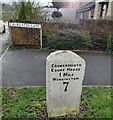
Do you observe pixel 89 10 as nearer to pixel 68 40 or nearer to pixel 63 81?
pixel 68 40

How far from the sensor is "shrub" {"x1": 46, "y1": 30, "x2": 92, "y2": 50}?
25.1 ft

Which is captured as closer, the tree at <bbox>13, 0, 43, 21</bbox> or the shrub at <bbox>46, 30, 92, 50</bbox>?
the shrub at <bbox>46, 30, 92, 50</bbox>

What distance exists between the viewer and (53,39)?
7750 mm

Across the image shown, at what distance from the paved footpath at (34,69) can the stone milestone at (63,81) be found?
1.50m

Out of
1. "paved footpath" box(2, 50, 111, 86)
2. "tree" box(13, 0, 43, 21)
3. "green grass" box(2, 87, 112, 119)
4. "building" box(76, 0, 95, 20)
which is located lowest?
"green grass" box(2, 87, 112, 119)

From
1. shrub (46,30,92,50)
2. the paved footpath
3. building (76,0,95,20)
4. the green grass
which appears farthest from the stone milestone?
building (76,0,95,20)

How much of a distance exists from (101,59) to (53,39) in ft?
9.50

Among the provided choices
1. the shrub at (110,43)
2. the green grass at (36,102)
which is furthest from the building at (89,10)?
the green grass at (36,102)

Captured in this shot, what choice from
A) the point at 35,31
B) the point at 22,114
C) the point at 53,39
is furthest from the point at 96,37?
the point at 22,114

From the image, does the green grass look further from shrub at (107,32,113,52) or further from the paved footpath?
shrub at (107,32,113,52)

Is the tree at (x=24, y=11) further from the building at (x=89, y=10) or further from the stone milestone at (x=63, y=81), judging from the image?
the building at (x=89, y=10)

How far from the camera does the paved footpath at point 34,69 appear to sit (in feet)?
14.7

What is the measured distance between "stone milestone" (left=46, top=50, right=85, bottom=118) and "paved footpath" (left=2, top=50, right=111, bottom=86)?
4.91 ft

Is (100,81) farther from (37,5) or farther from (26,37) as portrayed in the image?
(37,5)
